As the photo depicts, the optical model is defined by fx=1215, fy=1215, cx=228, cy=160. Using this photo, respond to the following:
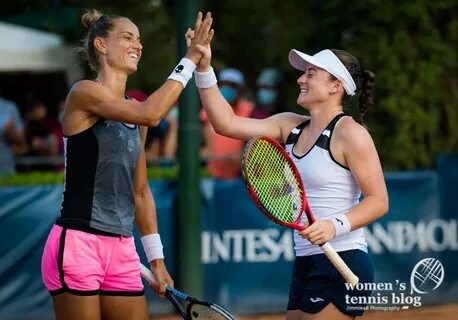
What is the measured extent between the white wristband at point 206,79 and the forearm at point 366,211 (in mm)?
947

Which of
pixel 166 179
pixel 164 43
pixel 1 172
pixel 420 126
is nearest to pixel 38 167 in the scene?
pixel 1 172

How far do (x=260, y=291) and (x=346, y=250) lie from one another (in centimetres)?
416

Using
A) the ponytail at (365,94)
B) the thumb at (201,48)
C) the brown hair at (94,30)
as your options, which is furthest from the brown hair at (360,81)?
the brown hair at (94,30)

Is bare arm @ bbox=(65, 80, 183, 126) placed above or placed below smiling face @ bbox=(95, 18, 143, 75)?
below

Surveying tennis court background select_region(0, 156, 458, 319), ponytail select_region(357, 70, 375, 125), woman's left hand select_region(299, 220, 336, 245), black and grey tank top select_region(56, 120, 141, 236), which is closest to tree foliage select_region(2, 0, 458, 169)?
tennis court background select_region(0, 156, 458, 319)

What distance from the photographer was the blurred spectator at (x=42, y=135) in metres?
12.4

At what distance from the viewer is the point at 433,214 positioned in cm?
986

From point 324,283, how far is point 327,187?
1.43 ft

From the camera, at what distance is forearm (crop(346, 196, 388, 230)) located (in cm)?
541

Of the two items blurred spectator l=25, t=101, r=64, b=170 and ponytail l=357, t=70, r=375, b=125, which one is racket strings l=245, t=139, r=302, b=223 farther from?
blurred spectator l=25, t=101, r=64, b=170

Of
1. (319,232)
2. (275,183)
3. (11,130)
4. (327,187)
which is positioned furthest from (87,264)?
(11,130)

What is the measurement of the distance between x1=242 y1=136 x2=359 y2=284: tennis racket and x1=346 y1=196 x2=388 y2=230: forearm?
0.16 metres

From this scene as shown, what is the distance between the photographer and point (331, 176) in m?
5.52

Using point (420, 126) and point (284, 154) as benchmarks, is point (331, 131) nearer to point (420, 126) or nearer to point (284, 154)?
point (284, 154)
